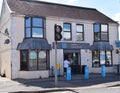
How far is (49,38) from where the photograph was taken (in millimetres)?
24109

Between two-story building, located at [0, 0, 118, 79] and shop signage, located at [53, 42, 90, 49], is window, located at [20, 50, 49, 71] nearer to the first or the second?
two-story building, located at [0, 0, 118, 79]

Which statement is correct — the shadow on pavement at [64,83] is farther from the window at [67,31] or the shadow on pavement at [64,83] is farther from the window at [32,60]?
the window at [67,31]

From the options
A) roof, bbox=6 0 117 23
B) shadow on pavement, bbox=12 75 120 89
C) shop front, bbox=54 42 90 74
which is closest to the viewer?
shadow on pavement, bbox=12 75 120 89

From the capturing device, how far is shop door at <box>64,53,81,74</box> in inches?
1031

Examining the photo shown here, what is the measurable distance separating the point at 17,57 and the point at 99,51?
898 centimetres

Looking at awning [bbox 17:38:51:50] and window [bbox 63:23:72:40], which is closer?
awning [bbox 17:38:51:50]

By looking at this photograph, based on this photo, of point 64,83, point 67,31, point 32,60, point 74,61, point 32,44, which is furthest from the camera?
point 74,61

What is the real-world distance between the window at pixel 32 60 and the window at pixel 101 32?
686cm

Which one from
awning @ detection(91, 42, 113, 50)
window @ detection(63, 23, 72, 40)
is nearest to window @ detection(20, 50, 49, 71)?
window @ detection(63, 23, 72, 40)

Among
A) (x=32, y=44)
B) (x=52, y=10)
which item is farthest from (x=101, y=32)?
(x=32, y=44)

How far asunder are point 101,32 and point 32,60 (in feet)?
27.6

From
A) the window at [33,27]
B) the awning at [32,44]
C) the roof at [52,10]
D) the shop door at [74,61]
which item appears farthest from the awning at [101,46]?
Answer: the window at [33,27]

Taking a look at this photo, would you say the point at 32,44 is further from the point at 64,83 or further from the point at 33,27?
the point at 64,83

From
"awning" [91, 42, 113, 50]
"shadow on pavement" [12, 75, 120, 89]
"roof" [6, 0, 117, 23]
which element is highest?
"roof" [6, 0, 117, 23]
